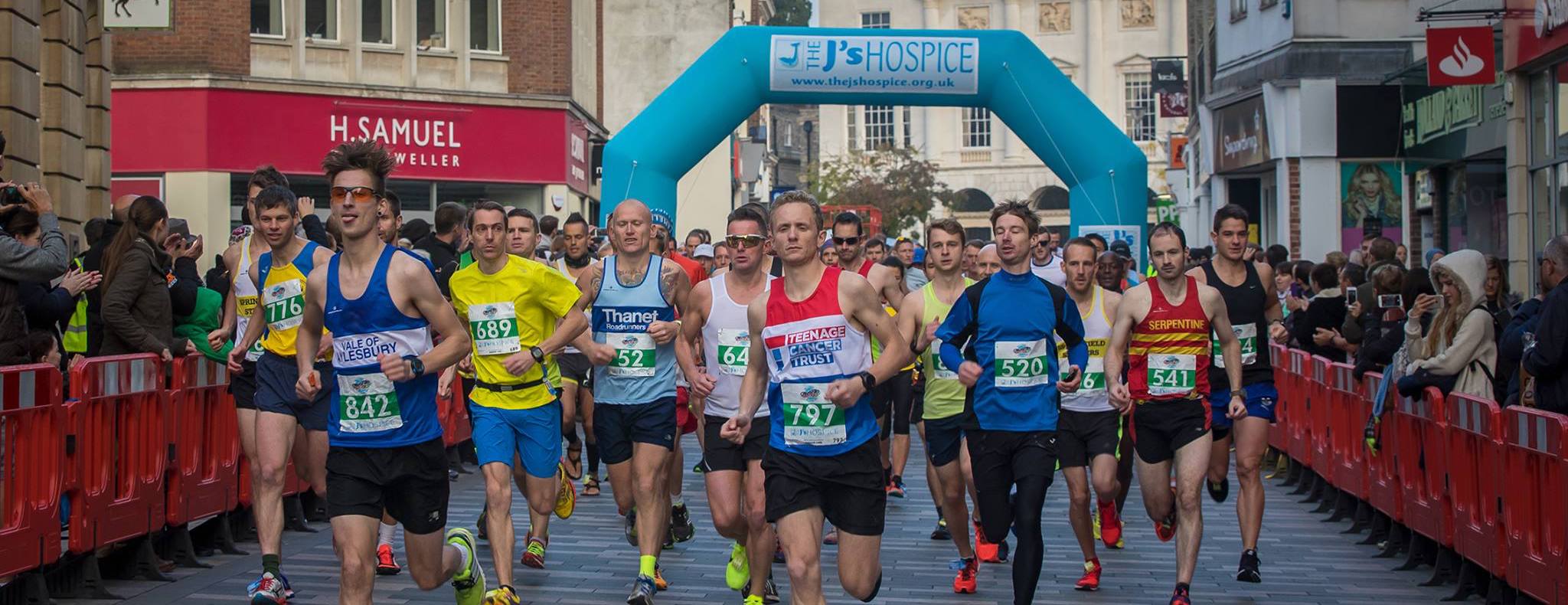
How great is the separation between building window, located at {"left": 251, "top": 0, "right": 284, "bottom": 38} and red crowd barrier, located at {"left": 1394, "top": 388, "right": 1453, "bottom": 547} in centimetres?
2155

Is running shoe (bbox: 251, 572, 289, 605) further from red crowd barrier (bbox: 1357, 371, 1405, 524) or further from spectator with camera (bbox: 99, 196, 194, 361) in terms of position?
red crowd barrier (bbox: 1357, 371, 1405, 524)

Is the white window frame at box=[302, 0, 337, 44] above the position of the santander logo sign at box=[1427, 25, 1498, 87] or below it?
above

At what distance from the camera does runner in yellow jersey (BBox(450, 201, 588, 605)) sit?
28.5 ft

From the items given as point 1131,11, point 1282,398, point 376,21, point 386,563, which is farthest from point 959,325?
point 1131,11

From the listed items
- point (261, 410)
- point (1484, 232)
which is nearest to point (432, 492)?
point (261, 410)

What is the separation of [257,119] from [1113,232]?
46.6ft

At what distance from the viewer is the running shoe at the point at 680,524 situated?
1074cm

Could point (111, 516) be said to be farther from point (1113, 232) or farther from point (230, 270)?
point (1113, 232)

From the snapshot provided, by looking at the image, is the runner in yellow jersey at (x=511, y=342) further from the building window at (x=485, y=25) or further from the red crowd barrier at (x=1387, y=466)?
the building window at (x=485, y=25)

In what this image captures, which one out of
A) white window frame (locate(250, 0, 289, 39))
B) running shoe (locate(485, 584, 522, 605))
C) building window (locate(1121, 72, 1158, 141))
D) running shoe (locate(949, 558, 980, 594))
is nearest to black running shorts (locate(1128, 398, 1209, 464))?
running shoe (locate(949, 558, 980, 594))

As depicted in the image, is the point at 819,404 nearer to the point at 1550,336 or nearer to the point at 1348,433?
the point at 1550,336

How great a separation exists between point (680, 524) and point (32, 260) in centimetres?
398

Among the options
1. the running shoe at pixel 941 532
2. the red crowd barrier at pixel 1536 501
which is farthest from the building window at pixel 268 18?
the red crowd barrier at pixel 1536 501

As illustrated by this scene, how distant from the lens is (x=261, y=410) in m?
8.82
